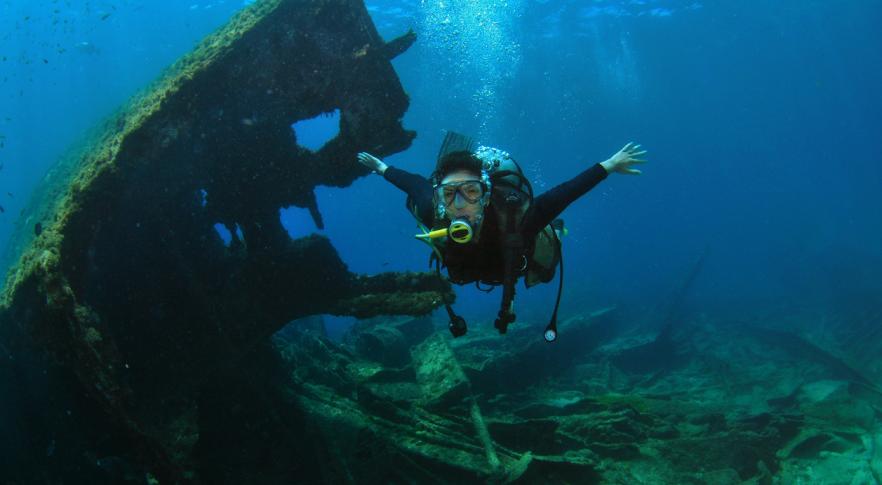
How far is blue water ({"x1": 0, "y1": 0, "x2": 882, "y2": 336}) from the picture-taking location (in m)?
31.4

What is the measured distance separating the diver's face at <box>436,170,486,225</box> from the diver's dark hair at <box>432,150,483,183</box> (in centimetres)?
11

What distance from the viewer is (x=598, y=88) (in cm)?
→ 6041

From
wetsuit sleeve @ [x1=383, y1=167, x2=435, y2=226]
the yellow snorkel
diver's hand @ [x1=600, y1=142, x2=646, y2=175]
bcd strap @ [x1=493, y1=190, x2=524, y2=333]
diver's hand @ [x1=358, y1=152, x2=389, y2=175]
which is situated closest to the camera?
the yellow snorkel

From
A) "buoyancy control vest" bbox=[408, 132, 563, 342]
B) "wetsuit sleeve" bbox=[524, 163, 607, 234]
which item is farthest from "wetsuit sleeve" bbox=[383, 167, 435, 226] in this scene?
"wetsuit sleeve" bbox=[524, 163, 607, 234]

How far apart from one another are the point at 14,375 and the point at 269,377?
9.77 feet

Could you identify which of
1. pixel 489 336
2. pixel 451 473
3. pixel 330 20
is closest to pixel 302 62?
pixel 330 20

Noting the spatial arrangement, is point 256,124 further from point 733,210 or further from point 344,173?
point 733,210

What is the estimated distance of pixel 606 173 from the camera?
375cm

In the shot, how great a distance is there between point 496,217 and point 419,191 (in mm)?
1009

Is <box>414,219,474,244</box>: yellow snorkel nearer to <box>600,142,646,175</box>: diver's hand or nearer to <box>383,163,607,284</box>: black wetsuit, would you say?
<box>383,163,607,284</box>: black wetsuit

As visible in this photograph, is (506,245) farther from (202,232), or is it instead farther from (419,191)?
(202,232)

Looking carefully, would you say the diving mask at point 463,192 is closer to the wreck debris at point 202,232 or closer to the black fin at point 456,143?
the black fin at point 456,143

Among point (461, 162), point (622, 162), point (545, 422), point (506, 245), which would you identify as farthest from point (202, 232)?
point (545, 422)

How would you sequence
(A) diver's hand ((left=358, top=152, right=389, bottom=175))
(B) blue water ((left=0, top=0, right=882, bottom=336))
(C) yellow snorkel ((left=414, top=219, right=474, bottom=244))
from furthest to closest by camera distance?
1. (B) blue water ((left=0, top=0, right=882, bottom=336))
2. (A) diver's hand ((left=358, top=152, right=389, bottom=175))
3. (C) yellow snorkel ((left=414, top=219, right=474, bottom=244))
